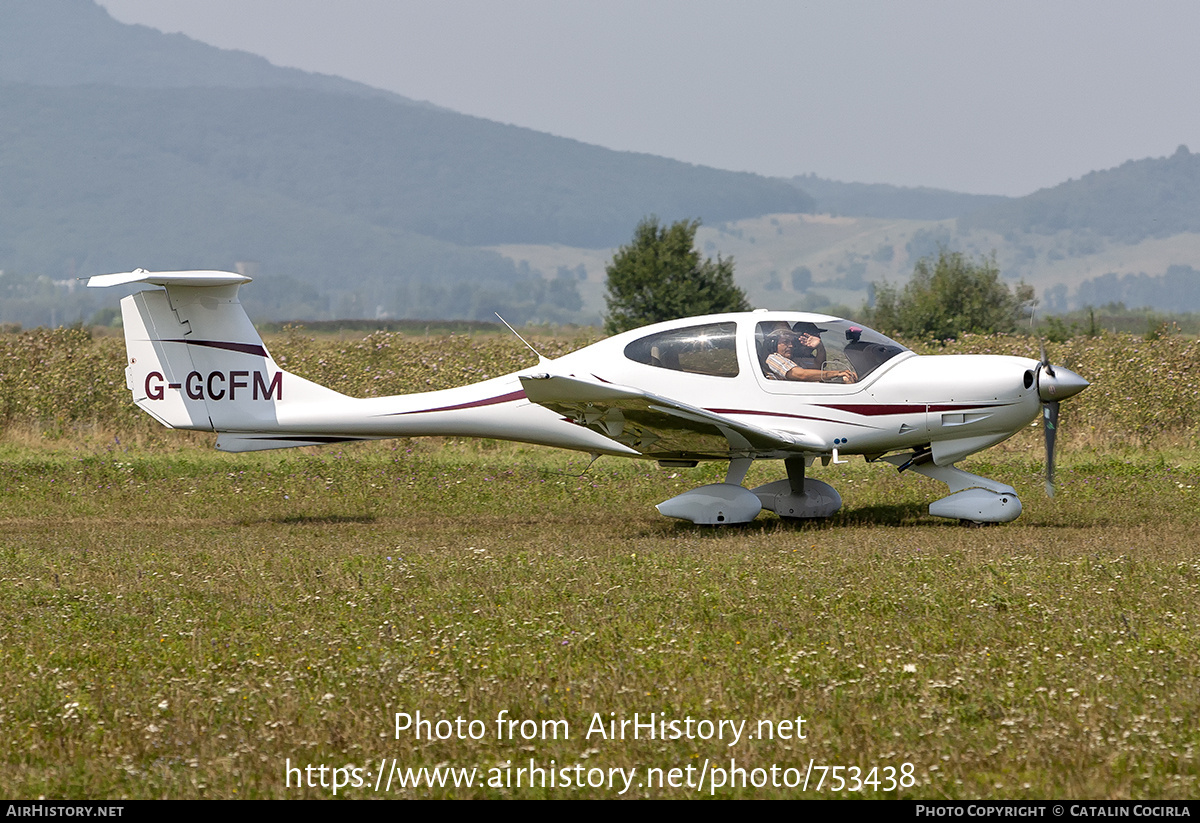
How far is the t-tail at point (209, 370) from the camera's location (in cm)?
1224

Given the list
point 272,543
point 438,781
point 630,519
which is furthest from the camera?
point 630,519

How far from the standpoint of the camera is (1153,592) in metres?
7.61

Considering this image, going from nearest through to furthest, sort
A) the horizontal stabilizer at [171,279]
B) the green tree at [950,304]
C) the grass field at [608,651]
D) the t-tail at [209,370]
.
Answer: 1. the grass field at [608,651]
2. the horizontal stabilizer at [171,279]
3. the t-tail at [209,370]
4. the green tree at [950,304]

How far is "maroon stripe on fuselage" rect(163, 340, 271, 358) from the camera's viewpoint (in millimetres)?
12328

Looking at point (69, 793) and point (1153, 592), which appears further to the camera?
point (1153, 592)

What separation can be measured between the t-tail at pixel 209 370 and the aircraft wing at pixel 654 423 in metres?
3.09

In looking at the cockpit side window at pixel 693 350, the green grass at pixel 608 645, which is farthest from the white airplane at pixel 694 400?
the green grass at pixel 608 645

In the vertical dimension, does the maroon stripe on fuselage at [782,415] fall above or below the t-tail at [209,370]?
below

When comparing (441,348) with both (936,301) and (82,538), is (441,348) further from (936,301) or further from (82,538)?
(936,301)

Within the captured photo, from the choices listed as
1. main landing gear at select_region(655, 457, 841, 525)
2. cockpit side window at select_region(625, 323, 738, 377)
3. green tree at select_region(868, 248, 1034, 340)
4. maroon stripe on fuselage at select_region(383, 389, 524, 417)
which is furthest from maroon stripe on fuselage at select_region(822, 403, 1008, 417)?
green tree at select_region(868, 248, 1034, 340)

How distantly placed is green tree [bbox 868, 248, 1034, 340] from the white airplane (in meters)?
23.3

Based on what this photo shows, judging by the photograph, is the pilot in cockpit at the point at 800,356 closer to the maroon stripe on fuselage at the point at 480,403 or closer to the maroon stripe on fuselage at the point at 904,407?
the maroon stripe on fuselage at the point at 904,407

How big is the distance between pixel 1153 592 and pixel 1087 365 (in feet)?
41.7
